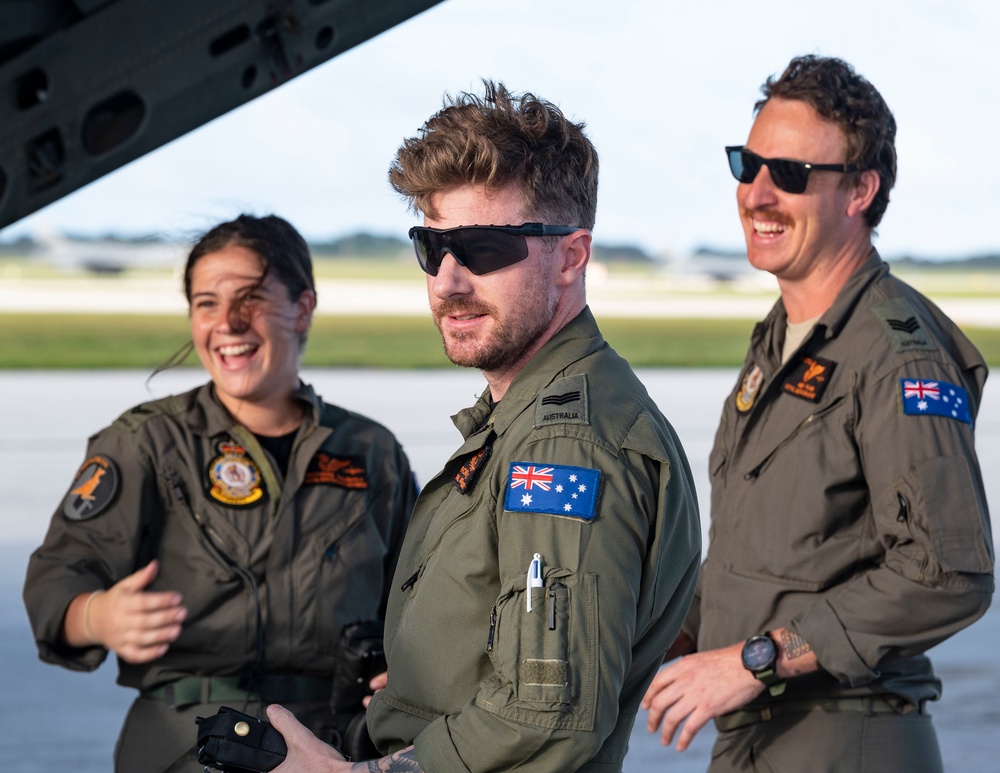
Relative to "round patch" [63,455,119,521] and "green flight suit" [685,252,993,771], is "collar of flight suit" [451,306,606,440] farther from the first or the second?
"round patch" [63,455,119,521]

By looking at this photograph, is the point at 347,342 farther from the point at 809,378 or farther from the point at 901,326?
the point at 901,326

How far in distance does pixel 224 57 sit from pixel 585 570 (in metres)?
2.69

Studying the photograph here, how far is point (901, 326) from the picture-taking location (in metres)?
2.57

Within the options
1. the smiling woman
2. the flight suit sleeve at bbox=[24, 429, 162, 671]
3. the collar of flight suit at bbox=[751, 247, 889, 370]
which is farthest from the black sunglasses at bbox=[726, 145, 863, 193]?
the flight suit sleeve at bbox=[24, 429, 162, 671]

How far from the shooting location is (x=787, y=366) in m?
2.71

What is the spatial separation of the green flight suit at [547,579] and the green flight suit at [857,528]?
72 cm

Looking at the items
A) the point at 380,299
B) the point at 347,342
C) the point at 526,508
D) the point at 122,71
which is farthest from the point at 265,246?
the point at 380,299

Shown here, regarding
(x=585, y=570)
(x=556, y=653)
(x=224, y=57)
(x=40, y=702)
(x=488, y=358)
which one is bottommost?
(x=40, y=702)

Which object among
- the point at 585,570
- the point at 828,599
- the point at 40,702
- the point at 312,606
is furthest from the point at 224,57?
the point at 40,702

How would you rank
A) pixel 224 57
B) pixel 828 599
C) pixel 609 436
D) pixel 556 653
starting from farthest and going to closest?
pixel 224 57 < pixel 828 599 < pixel 609 436 < pixel 556 653

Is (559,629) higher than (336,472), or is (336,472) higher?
(336,472)

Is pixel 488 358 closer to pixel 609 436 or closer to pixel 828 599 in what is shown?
pixel 609 436

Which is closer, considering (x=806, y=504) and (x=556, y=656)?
(x=556, y=656)

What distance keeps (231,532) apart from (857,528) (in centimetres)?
139
